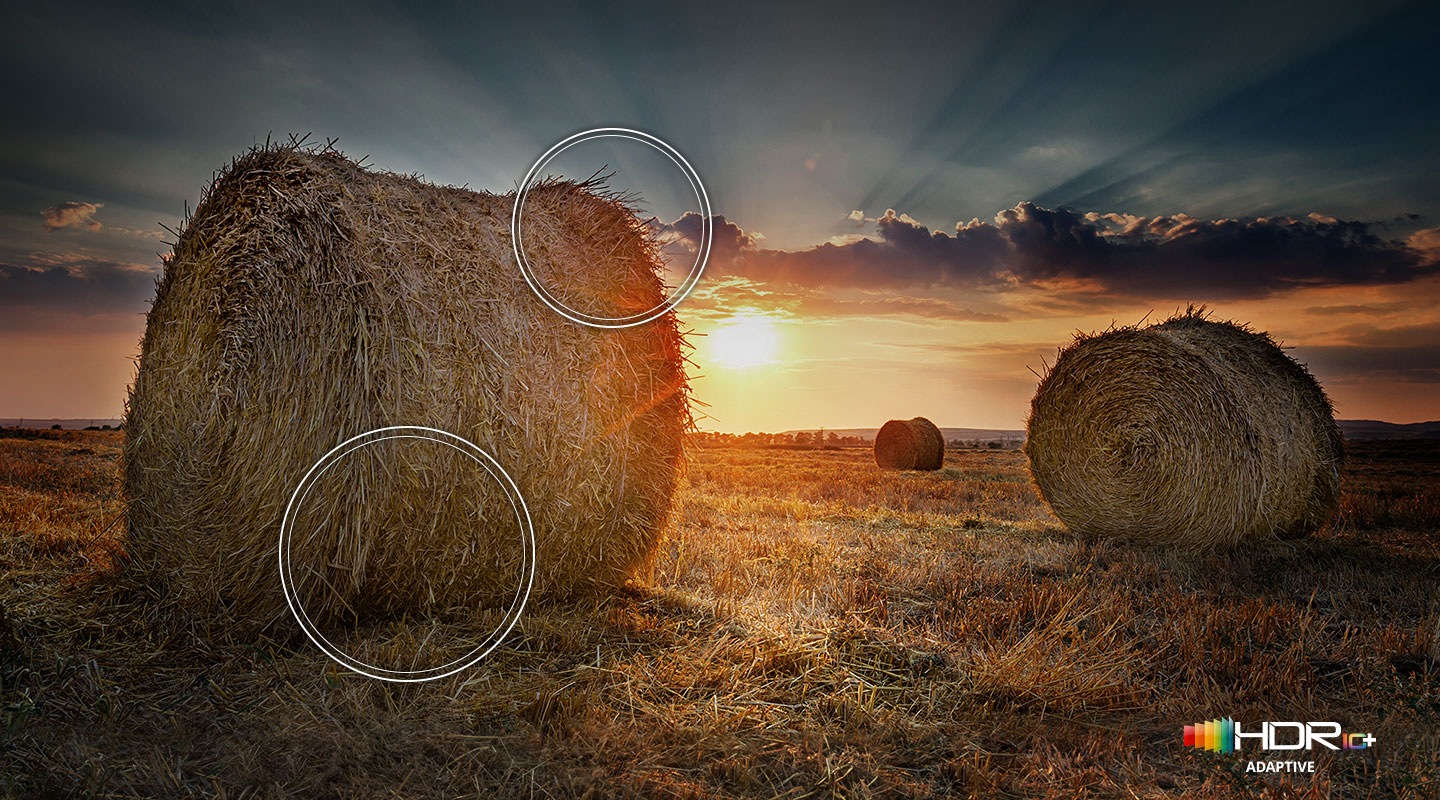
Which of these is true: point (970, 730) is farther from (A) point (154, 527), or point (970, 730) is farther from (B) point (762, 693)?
(A) point (154, 527)

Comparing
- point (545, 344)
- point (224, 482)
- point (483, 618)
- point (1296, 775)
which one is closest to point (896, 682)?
point (1296, 775)

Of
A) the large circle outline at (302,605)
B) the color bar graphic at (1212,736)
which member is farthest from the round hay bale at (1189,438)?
the large circle outline at (302,605)

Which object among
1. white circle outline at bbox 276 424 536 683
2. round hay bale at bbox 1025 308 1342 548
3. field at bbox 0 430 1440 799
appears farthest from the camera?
round hay bale at bbox 1025 308 1342 548

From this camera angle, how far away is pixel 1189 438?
8555mm

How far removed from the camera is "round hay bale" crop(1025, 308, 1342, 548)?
332 inches

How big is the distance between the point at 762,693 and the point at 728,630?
2.77ft

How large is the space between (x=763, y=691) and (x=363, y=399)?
2.81m

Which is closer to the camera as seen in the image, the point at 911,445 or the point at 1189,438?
the point at 1189,438

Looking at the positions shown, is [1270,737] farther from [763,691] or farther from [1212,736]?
[763,691]

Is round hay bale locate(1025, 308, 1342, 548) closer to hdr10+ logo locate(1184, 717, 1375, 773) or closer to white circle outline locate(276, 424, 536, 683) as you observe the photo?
hdr10+ logo locate(1184, 717, 1375, 773)

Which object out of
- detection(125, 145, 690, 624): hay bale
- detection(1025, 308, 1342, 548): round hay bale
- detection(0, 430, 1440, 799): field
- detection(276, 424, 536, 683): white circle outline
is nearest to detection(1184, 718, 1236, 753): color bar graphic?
detection(0, 430, 1440, 799): field

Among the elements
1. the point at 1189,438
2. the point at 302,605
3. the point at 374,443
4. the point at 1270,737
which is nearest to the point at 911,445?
the point at 1189,438

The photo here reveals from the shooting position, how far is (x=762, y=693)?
12.9ft

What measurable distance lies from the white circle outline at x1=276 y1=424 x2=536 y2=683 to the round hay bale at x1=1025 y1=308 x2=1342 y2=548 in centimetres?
734
